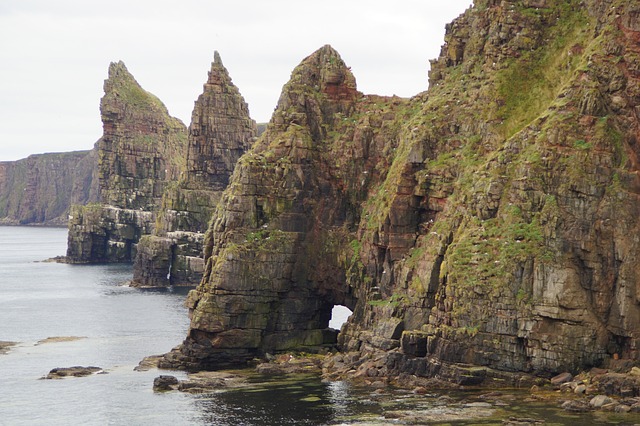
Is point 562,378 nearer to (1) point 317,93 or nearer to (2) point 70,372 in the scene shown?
(1) point 317,93

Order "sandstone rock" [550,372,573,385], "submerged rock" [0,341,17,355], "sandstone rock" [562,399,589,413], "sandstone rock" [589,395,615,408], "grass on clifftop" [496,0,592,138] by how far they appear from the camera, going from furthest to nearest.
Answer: "submerged rock" [0,341,17,355] < "grass on clifftop" [496,0,592,138] < "sandstone rock" [550,372,573,385] < "sandstone rock" [589,395,615,408] < "sandstone rock" [562,399,589,413]

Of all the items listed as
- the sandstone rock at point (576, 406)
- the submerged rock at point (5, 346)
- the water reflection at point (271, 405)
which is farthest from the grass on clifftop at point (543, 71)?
the submerged rock at point (5, 346)

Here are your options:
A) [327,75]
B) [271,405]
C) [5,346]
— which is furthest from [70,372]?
[327,75]

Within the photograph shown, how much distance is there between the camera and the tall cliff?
120812 millimetres

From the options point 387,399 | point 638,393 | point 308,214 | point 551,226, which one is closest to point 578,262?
point 551,226

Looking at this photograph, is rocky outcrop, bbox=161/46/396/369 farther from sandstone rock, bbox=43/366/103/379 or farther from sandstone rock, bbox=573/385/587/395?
sandstone rock, bbox=573/385/587/395

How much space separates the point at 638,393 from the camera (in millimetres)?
112750

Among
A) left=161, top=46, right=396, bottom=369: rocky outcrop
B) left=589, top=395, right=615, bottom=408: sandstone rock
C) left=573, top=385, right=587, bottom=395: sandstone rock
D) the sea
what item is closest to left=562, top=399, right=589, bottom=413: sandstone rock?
left=589, top=395, right=615, bottom=408: sandstone rock

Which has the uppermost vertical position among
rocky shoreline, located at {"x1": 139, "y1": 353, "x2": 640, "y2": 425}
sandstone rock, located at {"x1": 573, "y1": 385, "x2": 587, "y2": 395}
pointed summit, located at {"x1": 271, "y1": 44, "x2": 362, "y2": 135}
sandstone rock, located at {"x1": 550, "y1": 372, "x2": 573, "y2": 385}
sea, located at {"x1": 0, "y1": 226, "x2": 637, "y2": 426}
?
pointed summit, located at {"x1": 271, "y1": 44, "x2": 362, "y2": 135}

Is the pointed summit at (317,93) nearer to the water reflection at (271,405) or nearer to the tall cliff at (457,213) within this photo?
the tall cliff at (457,213)

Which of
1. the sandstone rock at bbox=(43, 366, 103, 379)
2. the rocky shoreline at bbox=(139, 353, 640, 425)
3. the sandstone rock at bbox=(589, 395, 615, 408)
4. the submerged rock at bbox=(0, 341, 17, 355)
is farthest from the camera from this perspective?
the submerged rock at bbox=(0, 341, 17, 355)

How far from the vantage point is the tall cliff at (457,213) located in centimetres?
12081

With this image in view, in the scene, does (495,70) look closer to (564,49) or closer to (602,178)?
(564,49)

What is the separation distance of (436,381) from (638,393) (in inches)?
791
